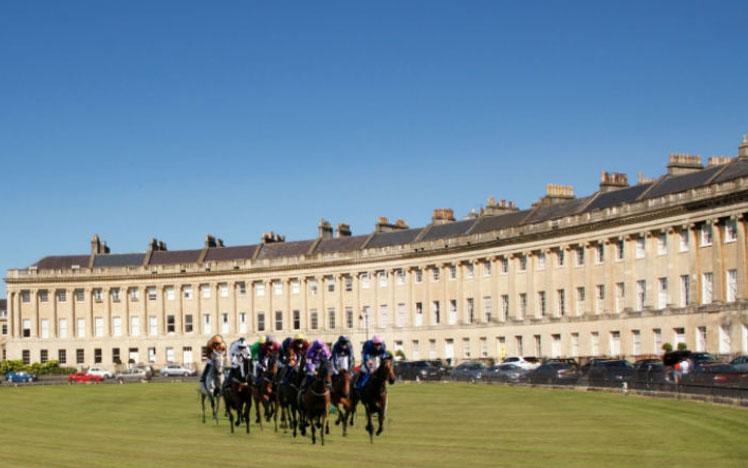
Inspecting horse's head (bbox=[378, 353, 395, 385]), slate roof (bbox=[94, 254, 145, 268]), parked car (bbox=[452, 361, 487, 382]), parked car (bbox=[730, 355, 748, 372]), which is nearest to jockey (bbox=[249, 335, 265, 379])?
horse's head (bbox=[378, 353, 395, 385])

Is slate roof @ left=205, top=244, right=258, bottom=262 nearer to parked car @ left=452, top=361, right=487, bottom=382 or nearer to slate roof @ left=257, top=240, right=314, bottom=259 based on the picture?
slate roof @ left=257, top=240, right=314, bottom=259

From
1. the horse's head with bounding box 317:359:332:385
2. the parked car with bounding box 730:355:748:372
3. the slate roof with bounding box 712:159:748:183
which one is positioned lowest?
the parked car with bounding box 730:355:748:372

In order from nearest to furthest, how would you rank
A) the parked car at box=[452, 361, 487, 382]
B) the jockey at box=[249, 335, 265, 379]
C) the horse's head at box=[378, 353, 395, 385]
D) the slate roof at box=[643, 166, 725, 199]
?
the horse's head at box=[378, 353, 395, 385] < the jockey at box=[249, 335, 265, 379] < the parked car at box=[452, 361, 487, 382] < the slate roof at box=[643, 166, 725, 199]

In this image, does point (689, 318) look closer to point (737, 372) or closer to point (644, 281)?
point (644, 281)

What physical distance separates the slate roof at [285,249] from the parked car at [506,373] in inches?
2139

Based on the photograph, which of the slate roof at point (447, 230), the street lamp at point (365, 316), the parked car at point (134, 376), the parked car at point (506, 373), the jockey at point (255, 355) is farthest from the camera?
the street lamp at point (365, 316)

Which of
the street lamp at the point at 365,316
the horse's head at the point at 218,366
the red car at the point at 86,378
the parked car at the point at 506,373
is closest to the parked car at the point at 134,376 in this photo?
the red car at the point at 86,378

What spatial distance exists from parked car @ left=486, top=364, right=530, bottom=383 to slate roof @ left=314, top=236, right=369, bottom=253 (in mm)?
46964

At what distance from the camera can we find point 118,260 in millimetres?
139000

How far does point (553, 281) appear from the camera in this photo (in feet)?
308

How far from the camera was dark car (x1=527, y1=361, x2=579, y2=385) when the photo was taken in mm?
62438

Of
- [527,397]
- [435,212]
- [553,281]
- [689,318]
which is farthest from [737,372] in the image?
[435,212]

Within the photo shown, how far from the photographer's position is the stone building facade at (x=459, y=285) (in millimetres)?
78000

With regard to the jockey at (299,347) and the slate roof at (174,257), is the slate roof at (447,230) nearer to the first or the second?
the slate roof at (174,257)
